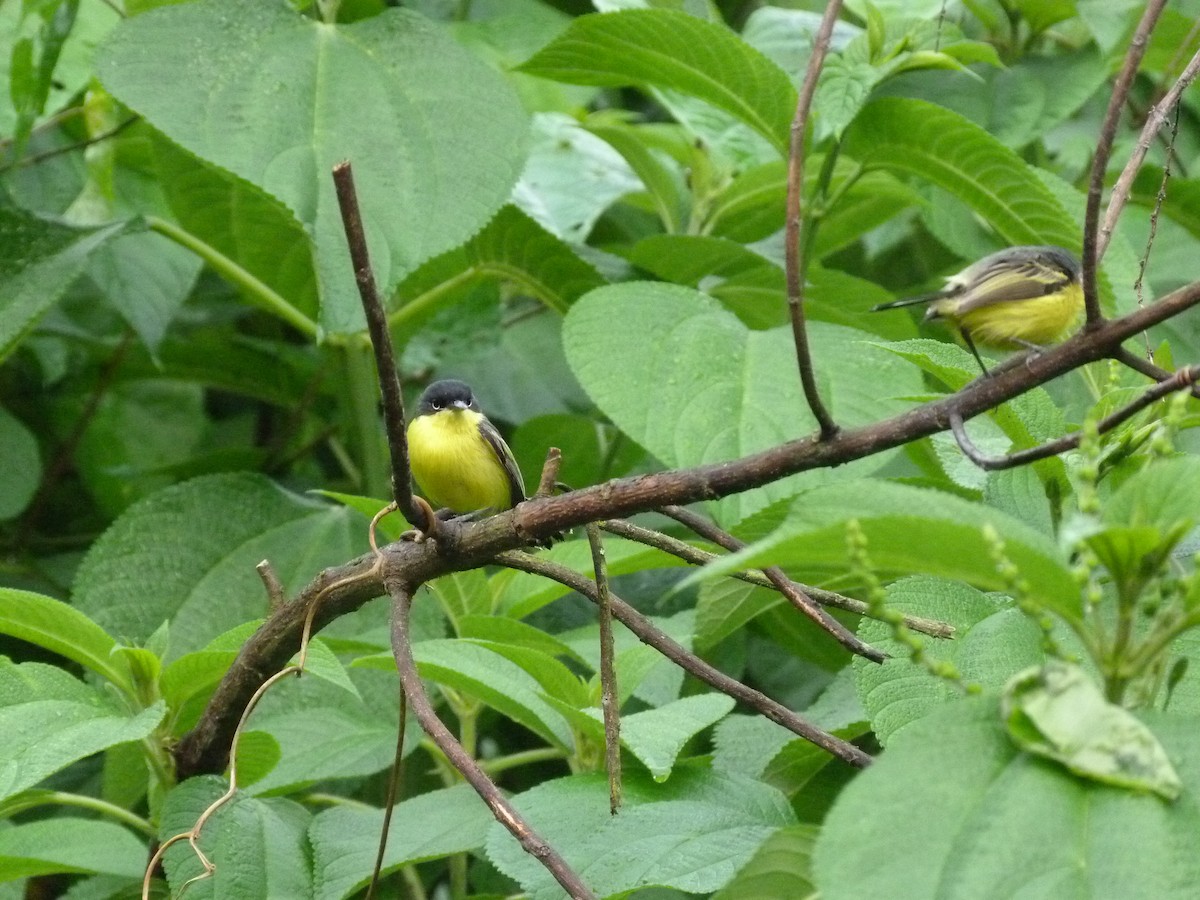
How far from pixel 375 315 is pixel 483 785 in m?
0.49

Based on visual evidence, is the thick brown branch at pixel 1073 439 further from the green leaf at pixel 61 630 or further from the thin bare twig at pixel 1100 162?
the green leaf at pixel 61 630

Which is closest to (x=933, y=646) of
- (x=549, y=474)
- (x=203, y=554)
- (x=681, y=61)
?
(x=549, y=474)

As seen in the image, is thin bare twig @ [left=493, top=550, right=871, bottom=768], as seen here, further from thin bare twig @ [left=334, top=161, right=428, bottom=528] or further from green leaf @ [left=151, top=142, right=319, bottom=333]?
green leaf @ [left=151, top=142, right=319, bottom=333]

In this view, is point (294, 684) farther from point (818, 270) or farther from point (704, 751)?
point (818, 270)

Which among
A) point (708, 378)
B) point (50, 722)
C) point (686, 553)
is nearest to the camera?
point (686, 553)

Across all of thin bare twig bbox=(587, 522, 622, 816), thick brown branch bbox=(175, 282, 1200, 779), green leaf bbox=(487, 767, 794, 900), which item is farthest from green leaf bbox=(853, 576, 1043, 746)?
thick brown branch bbox=(175, 282, 1200, 779)

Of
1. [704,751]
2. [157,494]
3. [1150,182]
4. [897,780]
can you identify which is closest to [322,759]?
[704,751]

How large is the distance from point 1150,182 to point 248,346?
9.01 feet

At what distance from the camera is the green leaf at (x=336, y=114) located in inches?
98.8

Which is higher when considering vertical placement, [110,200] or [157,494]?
[110,200]

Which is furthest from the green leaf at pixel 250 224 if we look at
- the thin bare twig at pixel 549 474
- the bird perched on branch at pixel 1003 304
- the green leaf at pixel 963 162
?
the thin bare twig at pixel 549 474

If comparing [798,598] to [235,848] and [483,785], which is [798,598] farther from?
[235,848]

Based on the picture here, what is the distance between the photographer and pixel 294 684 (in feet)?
9.89

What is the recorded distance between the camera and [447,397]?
3703 millimetres
